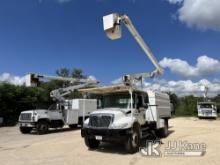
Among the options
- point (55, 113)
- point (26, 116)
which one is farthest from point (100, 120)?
point (55, 113)

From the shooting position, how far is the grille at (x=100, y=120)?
385 inches

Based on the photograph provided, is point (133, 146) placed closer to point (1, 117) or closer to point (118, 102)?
point (118, 102)

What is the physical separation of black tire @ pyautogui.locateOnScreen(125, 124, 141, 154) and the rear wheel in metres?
9.71

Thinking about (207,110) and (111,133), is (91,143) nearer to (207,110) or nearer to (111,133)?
(111,133)

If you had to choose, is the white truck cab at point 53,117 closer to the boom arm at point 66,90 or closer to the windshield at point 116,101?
the boom arm at point 66,90

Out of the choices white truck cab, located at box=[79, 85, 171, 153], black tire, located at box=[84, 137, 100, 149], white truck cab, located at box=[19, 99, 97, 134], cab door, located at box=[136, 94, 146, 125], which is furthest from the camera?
white truck cab, located at box=[19, 99, 97, 134]

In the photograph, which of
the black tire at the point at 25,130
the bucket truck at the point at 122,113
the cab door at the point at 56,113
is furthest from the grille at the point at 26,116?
the bucket truck at the point at 122,113

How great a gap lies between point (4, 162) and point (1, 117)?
18.6m

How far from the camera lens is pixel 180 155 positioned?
9.30m

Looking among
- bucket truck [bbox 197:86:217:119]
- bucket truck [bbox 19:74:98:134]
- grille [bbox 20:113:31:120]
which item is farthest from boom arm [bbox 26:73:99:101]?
bucket truck [bbox 197:86:217:119]

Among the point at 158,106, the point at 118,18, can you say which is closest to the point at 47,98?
the point at 158,106

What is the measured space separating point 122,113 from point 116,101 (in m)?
1.32

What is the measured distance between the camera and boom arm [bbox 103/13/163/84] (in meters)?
11.0

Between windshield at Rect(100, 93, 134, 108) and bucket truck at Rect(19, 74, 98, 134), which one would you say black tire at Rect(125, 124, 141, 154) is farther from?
bucket truck at Rect(19, 74, 98, 134)
